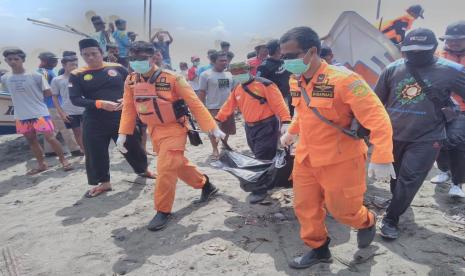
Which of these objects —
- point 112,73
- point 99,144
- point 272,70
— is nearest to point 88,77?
point 112,73

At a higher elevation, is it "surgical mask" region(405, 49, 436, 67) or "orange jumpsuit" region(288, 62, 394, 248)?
"surgical mask" region(405, 49, 436, 67)

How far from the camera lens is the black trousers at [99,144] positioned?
4.91 m

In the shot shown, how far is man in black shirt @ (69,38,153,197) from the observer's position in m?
4.75

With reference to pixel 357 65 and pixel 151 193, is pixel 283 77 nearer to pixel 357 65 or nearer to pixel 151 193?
pixel 357 65

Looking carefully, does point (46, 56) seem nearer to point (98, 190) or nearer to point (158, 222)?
point (98, 190)

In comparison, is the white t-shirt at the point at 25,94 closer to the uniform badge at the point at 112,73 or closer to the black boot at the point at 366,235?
the uniform badge at the point at 112,73

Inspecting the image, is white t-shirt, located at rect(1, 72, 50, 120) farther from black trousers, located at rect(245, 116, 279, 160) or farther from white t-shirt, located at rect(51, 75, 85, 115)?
black trousers, located at rect(245, 116, 279, 160)

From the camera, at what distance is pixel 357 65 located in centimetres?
612

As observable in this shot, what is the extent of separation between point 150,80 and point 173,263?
182cm

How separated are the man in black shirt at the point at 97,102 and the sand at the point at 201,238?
52 centimetres

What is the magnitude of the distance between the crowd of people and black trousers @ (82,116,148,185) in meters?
0.01

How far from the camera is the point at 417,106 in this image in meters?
3.36

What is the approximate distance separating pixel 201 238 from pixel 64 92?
4679 mm

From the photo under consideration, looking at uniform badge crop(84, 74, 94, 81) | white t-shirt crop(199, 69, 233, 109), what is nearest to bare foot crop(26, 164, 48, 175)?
uniform badge crop(84, 74, 94, 81)
